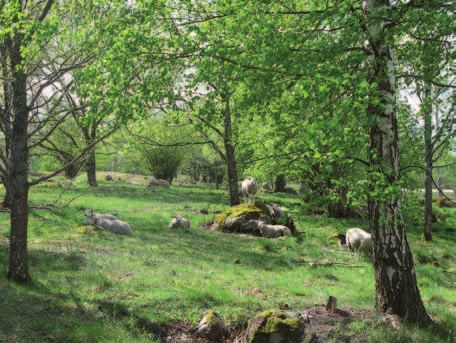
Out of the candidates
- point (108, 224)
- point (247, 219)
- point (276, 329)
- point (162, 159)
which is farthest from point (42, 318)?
point (162, 159)

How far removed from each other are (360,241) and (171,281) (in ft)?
26.3

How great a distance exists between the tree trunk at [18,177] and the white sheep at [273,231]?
10.8 m

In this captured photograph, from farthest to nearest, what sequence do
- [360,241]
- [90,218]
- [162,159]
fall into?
[162,159], [90,218], [360,241]

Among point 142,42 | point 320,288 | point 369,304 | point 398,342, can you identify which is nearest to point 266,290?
point 320,288

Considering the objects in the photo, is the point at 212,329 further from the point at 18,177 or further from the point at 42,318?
the point at 18,177

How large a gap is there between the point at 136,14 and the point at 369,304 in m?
8.54

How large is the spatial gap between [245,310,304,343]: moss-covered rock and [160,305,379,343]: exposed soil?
0.19 meters

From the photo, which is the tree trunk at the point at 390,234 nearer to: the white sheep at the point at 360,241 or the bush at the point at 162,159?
the white sheep at the point at 360,241

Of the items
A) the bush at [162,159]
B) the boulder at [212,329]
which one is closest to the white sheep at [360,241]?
the boulder at [212,329]

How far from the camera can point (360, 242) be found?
12.5m

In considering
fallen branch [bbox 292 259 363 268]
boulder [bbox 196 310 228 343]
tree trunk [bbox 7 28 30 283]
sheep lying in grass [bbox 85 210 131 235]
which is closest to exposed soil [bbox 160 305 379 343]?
boulder [bbox 196 310 228 343]

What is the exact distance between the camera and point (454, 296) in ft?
28.5

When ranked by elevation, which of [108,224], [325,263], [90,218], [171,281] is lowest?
[325,263]

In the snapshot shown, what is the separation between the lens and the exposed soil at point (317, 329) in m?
5.81
